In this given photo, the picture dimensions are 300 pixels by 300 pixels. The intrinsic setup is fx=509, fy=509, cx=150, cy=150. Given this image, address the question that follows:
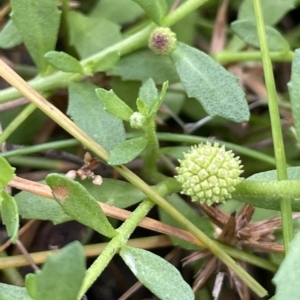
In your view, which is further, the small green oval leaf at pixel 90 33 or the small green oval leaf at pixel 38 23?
the small green oval leaf at pixel 90 33

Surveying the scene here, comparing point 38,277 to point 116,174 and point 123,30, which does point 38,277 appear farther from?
point 123,30

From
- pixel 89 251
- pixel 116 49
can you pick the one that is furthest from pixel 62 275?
pixel 116 49

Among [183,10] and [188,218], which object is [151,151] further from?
[183,10]

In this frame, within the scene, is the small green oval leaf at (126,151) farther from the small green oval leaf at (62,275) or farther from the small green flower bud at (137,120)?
the small green oval leaf at (62,275)

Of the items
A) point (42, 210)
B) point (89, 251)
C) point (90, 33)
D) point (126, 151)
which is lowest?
point (89, 251)

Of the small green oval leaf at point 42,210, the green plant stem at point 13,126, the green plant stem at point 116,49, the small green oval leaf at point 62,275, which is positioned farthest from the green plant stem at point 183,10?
the small green oval leaf at point 62,275

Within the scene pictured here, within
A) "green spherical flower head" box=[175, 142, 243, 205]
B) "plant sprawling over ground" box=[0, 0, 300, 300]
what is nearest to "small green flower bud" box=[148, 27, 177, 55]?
"plant sprawling over ground" box=[0, 0, 300, 300]
